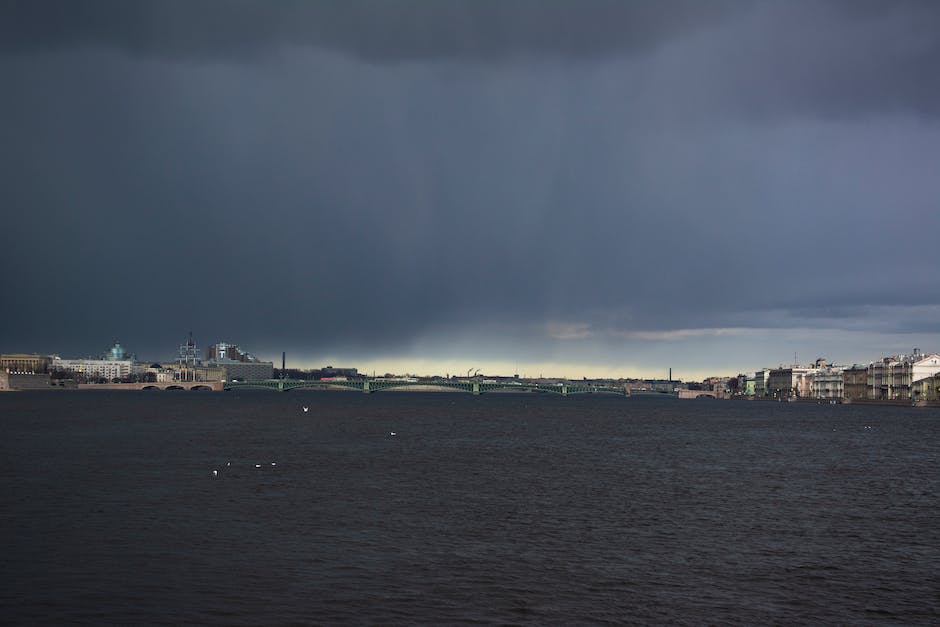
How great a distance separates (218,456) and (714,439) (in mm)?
56146

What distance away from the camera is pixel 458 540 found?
1296 inches

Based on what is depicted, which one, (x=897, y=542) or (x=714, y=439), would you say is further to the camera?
(x=714, y=439)

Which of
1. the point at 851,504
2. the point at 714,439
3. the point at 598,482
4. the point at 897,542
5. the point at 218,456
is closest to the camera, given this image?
the point at 897,542

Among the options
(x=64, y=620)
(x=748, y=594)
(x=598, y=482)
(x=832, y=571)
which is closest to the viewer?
(x=64, y=620)

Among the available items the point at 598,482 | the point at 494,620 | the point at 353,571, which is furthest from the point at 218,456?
the point at 494,620

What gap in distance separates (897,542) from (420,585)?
20052 mm

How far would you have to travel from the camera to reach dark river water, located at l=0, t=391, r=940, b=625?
24.0 m

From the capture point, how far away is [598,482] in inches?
2071

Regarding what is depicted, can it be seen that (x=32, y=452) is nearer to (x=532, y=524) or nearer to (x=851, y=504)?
(x=532, y=524)

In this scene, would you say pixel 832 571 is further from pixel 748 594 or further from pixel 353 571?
pixel 353 571

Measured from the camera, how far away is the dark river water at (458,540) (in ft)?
78.6

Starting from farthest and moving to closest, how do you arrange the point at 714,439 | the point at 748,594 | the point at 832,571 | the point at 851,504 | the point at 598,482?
the point at 714,439 → the point at 598,482 → the point at 851,504 → the point at 832,571 → the point at 748,594

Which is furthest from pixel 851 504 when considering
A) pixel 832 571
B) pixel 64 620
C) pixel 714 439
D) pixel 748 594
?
pixel 714 439

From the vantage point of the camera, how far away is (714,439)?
97688 millimetres
